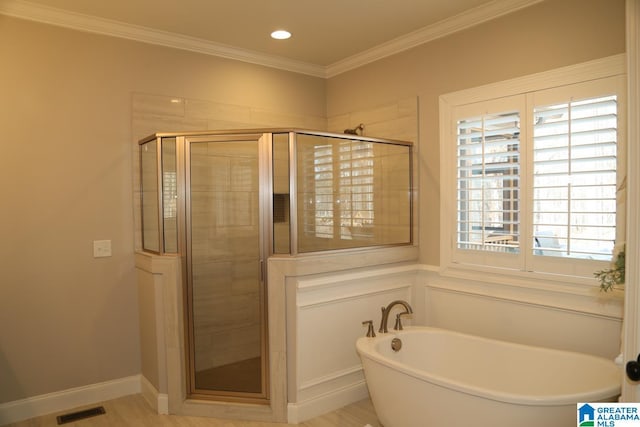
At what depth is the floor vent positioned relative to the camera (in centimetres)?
288

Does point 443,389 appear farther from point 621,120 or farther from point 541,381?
point 621,120

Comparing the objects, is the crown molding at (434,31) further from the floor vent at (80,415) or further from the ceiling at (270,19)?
the floor vent at (80,415)

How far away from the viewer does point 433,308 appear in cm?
337

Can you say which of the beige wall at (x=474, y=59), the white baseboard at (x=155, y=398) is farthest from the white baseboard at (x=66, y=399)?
the beige wall at (x=474, y=59)

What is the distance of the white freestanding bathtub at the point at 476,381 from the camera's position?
198 centimetres

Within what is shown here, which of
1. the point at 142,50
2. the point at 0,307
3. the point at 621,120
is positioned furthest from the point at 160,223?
the point at 621,120

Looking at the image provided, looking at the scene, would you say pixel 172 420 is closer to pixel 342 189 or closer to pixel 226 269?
pixel 226 269

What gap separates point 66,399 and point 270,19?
9.83ft

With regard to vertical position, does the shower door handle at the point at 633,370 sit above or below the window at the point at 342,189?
below

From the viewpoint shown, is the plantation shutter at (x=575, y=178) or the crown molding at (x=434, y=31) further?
the crown molding at (x=434, y=31)

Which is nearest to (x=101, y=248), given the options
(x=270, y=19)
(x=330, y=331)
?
(x=330, y=331)

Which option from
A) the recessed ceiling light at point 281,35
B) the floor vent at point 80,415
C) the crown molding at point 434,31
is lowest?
the floor vent at point 80,415

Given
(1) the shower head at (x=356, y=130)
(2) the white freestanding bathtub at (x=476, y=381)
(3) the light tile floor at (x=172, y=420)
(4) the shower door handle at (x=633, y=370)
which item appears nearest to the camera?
(4) the shower door handle at (x=633, y=370)

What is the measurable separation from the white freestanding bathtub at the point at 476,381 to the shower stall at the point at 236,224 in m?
0.77
